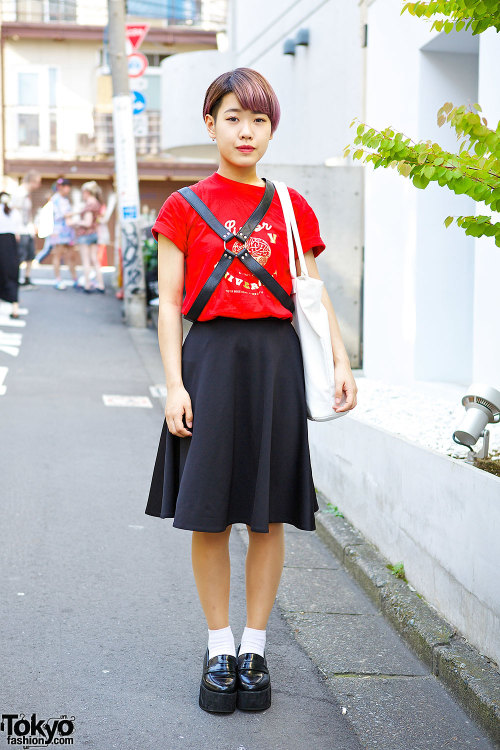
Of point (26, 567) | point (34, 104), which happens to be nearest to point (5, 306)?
point (26, 567)

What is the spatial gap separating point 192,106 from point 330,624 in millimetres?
13518

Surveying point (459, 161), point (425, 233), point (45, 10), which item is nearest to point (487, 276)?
point (425, 233)

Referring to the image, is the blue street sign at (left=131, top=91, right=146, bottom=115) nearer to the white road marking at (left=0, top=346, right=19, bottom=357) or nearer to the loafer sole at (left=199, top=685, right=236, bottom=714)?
the white road marking at (left=0, top=346, right=19, bottom=357)

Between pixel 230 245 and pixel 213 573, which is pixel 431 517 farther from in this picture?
pixel 230 245

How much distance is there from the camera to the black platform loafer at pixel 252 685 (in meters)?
3.21

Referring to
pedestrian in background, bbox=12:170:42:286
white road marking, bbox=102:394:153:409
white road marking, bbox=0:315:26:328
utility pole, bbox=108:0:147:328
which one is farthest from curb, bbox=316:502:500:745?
pedestrian in background, bbox=12:170:42:286

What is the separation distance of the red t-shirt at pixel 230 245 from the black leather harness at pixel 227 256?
0.01 meters

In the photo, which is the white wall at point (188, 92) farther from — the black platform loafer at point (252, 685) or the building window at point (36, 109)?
the building window at point (36, 109)

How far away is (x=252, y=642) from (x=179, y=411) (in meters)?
0.82

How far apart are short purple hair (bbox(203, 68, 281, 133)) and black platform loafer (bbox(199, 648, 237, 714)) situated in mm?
1730

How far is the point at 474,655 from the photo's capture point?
11.2 ft

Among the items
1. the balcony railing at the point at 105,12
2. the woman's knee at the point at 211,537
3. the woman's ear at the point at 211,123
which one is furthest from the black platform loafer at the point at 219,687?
the balcony railing at the point at 105,12

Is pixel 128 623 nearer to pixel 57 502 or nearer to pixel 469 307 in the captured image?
pixel 57 502

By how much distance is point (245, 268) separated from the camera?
3.07 meters
